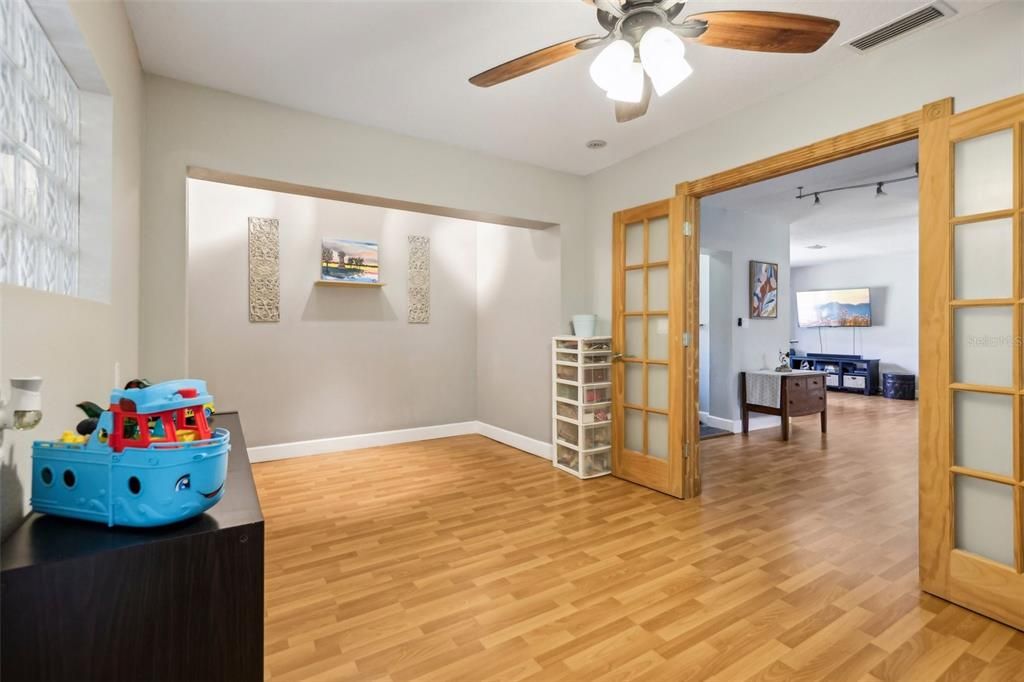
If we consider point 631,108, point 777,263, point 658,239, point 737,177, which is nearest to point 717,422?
point 777,263

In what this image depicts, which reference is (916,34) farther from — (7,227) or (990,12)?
(7,227)

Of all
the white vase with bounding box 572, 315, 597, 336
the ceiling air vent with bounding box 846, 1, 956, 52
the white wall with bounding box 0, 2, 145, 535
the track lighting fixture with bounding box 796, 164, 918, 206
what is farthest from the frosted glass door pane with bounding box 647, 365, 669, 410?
the white wall with bounding box 0, 2, 145, 535

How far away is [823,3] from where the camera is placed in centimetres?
211

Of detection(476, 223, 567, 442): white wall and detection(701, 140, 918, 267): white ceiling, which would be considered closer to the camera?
detection(701, 140, 918, 267): white ceiling

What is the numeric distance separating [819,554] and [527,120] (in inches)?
122

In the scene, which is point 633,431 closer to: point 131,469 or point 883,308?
point 131,469

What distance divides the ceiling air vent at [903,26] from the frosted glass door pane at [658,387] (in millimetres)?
2139

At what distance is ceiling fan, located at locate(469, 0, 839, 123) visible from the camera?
162cm

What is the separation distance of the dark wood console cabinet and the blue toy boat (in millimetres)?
38

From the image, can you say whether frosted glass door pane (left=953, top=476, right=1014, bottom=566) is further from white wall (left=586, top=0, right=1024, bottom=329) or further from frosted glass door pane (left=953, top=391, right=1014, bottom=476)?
white wall (left=586, top=0, right=1024, bottom=329)

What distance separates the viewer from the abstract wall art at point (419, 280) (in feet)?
17.3

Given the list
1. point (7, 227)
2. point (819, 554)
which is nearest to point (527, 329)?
point (819, 554)

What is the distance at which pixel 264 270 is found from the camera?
4504 mm

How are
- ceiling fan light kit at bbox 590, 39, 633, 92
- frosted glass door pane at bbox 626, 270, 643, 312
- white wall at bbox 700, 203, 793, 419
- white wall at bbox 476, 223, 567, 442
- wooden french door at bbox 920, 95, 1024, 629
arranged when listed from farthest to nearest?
white wall at bbox 700, 203, 793, 419, white wall at bbox 476, 223, 567, 442, frosted glass door pane at bbox 626, 270, 643, 312, wooden french door at bbox 920, 95, 1024, 629, ceiling fan light kit at bbox 590, 39, 633, 92
